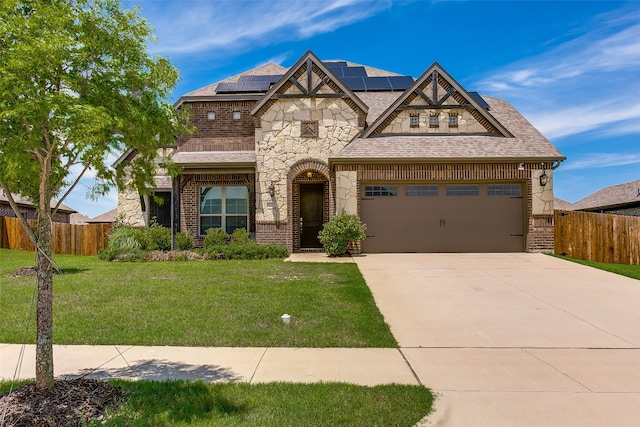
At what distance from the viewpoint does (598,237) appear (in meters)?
14.4

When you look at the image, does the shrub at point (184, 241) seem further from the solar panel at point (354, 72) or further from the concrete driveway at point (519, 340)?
the solar panel at point (354, 72)

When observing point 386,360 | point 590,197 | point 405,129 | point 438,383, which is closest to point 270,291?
point 386,360

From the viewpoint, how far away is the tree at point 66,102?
11.3 feet

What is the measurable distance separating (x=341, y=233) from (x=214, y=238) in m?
4.98

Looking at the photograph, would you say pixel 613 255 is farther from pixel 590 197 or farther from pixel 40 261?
pixel 590 197

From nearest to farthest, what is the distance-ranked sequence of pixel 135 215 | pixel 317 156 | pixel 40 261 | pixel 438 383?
pixel 40 261, pixel 438 383, pixel 317 156, pixel 135 215

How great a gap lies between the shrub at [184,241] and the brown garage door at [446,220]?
664 centimetres

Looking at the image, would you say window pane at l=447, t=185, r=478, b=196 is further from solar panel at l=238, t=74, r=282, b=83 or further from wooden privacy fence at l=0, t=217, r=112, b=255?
wooden privacy fence at l=0, t=217, r=112, b=255

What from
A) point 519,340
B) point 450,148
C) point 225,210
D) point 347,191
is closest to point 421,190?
point 450,148

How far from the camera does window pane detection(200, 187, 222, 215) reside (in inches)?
686

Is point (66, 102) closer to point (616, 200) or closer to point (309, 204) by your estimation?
point (309, 204)

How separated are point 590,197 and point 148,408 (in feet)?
114

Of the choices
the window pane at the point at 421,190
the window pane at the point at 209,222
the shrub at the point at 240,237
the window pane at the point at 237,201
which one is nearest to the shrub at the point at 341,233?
the window pane at the point at 421,190

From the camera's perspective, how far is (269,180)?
16500 millimetres
